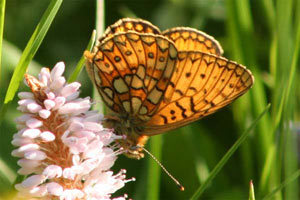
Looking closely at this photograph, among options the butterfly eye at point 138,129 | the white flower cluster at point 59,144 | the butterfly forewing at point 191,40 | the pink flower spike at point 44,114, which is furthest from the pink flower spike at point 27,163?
the butterfly forewing at point 191,40

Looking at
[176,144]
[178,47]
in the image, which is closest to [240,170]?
[176,144]

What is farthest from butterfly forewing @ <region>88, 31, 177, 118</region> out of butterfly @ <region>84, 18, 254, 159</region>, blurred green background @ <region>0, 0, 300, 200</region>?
blurred green background @ <region>0, 0, 300, 200</region>

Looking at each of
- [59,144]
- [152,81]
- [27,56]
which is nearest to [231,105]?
[152,81]

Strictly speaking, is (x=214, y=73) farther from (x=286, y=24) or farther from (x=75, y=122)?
(x=75, y=122)

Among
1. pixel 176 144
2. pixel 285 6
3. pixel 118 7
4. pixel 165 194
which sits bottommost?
pixel 165 194

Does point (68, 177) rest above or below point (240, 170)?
above

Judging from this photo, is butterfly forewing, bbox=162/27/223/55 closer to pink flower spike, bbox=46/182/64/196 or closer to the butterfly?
the butterfly
